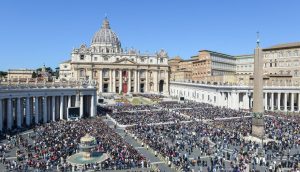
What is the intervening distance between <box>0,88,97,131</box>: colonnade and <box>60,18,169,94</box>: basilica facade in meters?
41.5

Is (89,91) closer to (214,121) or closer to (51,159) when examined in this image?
(214,121)

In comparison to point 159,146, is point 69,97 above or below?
above

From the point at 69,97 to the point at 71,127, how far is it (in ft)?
43.6

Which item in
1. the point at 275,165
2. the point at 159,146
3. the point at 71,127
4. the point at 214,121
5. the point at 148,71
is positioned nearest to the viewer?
the point at 275,165

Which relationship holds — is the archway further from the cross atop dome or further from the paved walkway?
the paved walkway

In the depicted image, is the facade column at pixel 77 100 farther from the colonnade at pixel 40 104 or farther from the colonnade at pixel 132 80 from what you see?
the colonnade at pixel 132 80

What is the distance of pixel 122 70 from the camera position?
106 meters

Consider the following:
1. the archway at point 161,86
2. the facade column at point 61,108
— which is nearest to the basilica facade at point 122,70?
the archway at point 161,86

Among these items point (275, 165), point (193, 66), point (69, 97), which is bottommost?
point (275, 165)

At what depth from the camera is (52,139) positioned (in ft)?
117

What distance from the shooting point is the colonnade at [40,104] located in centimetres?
4537

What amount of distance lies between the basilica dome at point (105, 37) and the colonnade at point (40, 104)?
73712 millimetres

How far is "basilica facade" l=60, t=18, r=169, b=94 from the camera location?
3999 inches

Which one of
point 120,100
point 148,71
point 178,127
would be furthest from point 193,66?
point 178,127
